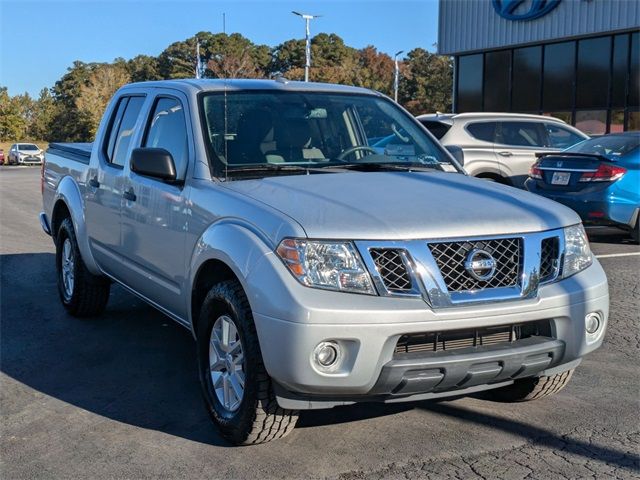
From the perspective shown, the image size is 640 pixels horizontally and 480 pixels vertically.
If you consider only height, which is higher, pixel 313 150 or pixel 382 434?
pixel 313 150

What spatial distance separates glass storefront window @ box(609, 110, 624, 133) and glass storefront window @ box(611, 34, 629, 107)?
0.22m

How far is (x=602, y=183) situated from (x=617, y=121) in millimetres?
13229

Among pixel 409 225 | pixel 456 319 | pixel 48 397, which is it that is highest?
pixel 409 225

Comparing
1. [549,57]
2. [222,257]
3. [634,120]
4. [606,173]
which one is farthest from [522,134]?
[549,57]

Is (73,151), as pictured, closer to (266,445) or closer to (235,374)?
(235,374)

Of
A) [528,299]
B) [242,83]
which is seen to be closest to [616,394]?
[528,299]

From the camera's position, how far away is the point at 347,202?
152 inches

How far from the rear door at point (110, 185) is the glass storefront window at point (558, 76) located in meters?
19.8

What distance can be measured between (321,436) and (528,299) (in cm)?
129

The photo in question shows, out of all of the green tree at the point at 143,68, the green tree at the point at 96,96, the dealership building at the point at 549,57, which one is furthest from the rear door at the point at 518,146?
the green tree at the point at 143,68

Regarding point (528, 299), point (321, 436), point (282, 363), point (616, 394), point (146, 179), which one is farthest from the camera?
point (146, 179)

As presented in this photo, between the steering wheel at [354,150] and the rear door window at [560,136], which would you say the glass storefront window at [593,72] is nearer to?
the rear door window at [560,136]

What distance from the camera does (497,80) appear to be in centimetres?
2591

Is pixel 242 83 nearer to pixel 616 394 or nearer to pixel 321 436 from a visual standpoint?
pixel 321 436
